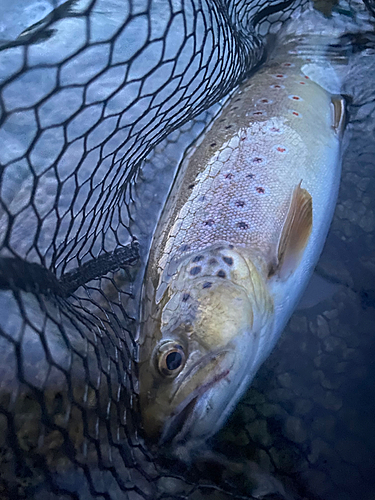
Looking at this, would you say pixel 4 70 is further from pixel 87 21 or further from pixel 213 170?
pixel 213 170

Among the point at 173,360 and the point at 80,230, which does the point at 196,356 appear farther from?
the point at 80,230

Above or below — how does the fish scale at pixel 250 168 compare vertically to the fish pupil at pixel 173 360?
above

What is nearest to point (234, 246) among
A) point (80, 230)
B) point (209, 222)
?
point (209, 222)

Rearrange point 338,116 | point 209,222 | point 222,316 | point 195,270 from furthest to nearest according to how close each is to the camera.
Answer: point 338,116
point 209,222
point 195,270
point 222,316

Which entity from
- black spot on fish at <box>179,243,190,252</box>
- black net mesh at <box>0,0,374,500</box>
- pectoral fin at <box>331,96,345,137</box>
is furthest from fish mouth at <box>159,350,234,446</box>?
pectoral fin at <box>331,96,345,137</box>

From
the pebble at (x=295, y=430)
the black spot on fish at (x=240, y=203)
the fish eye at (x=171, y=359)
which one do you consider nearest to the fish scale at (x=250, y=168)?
the black spot on fish at (x=240, y=203)

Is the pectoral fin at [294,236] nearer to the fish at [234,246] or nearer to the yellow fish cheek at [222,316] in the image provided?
the fish at [234,246]

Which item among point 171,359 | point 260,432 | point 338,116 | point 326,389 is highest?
point 338,116
